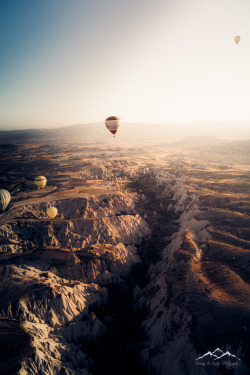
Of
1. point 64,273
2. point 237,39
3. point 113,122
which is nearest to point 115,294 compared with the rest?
point 64,273

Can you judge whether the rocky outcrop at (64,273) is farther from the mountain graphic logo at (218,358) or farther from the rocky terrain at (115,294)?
the mountain graphic logo at (218,358)

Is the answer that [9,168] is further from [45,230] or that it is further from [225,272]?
[225,272]

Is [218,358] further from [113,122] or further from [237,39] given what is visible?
[237,39]

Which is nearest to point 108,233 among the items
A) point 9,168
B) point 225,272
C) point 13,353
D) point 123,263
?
point 123,263

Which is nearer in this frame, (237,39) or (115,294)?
(115,294)

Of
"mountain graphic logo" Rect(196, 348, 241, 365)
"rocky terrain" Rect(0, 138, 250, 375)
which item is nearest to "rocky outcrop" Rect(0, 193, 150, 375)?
"rocky terrain" Rect(0, 138, 250, 375)

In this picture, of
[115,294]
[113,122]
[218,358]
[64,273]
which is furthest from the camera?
[113,122]

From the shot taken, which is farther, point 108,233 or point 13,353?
point 108,233
